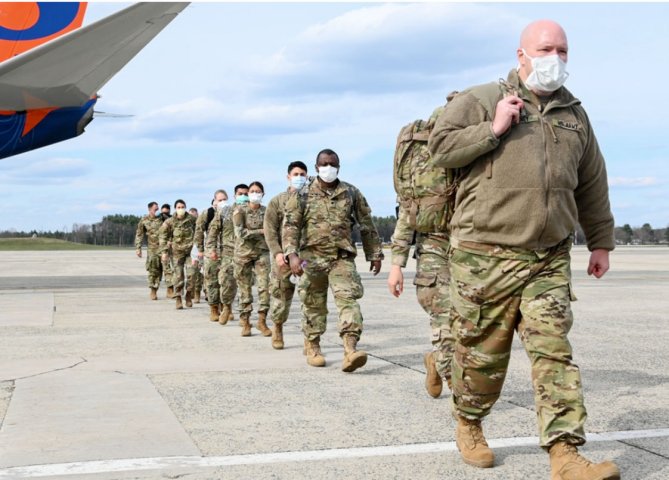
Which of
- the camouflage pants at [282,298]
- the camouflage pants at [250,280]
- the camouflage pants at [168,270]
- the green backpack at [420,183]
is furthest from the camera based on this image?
the camouflage pants at [168,270]

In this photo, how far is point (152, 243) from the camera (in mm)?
18094

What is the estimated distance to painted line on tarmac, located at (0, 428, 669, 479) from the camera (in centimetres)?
416

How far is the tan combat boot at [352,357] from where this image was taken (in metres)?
7.07

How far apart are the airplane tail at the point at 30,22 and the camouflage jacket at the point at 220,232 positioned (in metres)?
5.43

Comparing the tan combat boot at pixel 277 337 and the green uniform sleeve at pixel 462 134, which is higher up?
the green uniform sleeve at pixel 462 134

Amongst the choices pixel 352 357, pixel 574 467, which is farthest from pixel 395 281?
pixel 352 357

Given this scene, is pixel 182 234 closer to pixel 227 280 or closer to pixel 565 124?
pixel 227 280

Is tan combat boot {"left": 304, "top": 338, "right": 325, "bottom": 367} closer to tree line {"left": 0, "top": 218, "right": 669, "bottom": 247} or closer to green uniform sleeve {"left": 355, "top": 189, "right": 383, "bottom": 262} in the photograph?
green uniform sleeve {"left": 355, "top": 189, "right": 383, "bottom": 262}

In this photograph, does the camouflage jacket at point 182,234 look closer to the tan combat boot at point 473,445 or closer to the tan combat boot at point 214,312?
the tan combat boot at point 214,312

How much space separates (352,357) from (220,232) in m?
6.29

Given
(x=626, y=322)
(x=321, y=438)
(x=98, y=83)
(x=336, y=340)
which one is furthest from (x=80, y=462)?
(x=98, y=83)

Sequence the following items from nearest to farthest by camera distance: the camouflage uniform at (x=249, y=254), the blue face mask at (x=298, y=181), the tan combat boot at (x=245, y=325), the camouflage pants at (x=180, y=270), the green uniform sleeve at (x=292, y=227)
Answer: the green uniform sleeve at (x=292, y=227) < the blue face mask at (x=298, y=181) < the tan combat boot at (x=245, y=325) < the camouflage uniform at (x=249, y=254) < the camouflage pants at (x=180, y=270)

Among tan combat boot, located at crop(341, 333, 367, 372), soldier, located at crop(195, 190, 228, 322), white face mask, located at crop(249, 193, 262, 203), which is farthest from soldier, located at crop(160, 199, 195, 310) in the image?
tan combat boot, located at crop(341, 333, 367, 372)

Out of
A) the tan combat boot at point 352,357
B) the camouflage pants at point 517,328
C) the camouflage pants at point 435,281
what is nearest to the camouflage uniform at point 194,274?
the tan combat boot at point 352,357
